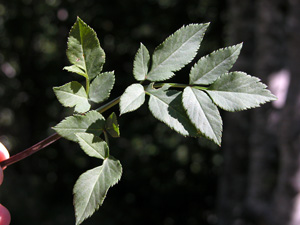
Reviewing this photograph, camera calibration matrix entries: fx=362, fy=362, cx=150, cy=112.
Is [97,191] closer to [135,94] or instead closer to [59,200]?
[135,94]

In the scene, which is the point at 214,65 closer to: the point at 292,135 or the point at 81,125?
the point at 81,125

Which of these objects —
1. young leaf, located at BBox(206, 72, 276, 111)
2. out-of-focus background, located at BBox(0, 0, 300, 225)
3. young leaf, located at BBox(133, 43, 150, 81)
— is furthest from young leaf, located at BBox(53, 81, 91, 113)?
out-of-focus background, located at BBox(0, 0, 300, 225)

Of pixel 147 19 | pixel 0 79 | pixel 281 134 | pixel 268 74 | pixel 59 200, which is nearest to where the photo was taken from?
pixel 281 134

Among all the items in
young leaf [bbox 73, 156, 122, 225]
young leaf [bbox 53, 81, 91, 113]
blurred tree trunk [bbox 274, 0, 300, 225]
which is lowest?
blurred tree trunk [bbox 274, 0, 300, 225]

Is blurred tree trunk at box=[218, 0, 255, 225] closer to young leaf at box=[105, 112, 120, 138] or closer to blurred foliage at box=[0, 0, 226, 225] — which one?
blurred foliage at box=[0, 0, 226, 225]

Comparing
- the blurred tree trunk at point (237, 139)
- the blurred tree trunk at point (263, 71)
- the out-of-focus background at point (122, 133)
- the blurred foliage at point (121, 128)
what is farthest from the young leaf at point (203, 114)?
the blurred foliage at point (121, 128)

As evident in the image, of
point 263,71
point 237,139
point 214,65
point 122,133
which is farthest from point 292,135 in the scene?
point 122,133

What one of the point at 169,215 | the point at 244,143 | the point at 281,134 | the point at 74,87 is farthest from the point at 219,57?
the point at 169,215
